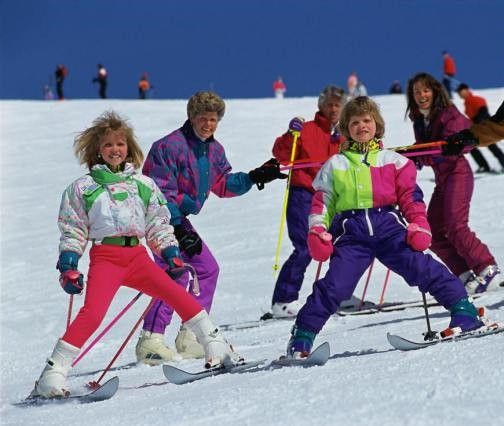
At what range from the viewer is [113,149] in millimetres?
4754

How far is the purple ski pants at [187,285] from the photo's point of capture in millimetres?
5527

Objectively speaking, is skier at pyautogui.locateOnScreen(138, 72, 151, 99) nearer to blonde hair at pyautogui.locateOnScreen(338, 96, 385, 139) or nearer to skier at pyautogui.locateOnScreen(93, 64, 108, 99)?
skier at pyautogui.locateOnScreen(93, 64, 108, 99)

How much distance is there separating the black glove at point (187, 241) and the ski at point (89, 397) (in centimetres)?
111

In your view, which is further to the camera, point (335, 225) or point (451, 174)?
point (451, 174)

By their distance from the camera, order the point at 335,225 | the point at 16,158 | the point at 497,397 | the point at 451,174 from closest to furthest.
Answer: the point at 497,397 → the point at 335,225 → the point at 451,174 → the point at 16,158

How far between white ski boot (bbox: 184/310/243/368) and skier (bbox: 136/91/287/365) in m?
0.73

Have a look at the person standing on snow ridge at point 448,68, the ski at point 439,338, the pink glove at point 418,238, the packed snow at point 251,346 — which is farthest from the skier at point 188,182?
the person standing on snow ridge at point 448,68

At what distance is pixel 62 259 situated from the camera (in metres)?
4.58

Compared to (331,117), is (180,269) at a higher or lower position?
lower

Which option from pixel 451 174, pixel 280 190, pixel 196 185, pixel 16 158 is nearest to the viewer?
pixel 196 185

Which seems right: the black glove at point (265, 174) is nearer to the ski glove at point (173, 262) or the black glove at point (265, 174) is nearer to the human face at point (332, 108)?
the ski glove at point (173, 262)

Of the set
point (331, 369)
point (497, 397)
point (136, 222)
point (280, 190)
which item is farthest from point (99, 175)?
point (280, 190)

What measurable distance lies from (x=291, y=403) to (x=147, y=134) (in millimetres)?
17234

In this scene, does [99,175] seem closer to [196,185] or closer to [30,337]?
[196,185]
